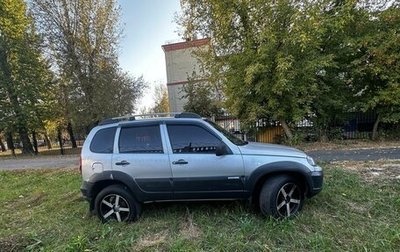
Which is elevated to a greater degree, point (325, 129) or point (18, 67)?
point (18, 67)

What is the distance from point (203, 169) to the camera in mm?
4219

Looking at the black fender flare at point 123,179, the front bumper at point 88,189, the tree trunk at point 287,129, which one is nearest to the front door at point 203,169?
the black fender flare at point 123,179

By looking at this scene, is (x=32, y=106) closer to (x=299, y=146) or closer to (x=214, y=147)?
(x=299, y=146)

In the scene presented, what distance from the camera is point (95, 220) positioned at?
463 centimetres

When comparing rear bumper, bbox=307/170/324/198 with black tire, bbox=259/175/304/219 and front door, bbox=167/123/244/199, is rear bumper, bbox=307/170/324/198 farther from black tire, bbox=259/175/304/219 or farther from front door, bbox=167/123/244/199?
front door, bbox=167/123/244/199

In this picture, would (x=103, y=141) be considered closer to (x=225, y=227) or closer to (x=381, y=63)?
(x=225, y=227)

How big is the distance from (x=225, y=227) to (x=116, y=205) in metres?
1.84

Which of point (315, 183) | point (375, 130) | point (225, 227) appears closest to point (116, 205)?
point (225, 227)

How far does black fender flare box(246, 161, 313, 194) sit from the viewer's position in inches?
162

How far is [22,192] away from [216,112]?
14.1 metres

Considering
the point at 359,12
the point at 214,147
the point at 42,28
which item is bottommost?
the point at 214,147

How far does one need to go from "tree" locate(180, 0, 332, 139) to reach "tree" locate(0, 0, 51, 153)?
1343 cm

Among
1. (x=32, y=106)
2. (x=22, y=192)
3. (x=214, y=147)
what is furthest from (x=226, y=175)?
(x=32, y=106)

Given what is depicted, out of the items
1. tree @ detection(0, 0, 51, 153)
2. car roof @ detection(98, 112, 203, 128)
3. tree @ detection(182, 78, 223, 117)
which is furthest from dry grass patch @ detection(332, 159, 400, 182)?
tree @ detection(0, 0, 51, 153)
